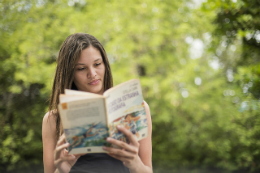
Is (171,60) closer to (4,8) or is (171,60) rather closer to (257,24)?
(257,24)

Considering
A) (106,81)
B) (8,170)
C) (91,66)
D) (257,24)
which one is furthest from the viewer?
(8,170)

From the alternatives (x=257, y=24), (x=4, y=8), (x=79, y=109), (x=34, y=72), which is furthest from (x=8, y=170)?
(x=257, y=24)

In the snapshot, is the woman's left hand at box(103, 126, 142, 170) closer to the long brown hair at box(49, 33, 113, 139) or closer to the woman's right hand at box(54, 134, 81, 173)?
the woman's right hand at box(54, 134, 81, 173)

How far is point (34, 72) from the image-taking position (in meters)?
5.05

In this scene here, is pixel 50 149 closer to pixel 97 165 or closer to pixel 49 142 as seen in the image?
pixel 49 142

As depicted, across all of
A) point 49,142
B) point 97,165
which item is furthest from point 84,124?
point 49,142

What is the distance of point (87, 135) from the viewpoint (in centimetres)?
115

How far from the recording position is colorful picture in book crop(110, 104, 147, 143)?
1174mm

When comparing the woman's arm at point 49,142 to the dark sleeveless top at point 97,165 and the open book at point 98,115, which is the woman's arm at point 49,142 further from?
the open book at point 98,115

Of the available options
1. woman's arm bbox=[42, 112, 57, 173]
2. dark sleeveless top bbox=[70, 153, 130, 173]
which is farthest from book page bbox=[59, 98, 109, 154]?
woman's arm bbox=[42, 112, 57, 173]

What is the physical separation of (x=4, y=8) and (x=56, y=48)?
145 cm

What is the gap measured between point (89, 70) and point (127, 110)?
0.46 metres

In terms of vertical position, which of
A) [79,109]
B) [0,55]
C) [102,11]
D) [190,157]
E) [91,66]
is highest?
[102,11]

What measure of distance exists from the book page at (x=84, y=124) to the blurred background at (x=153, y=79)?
415 cm
